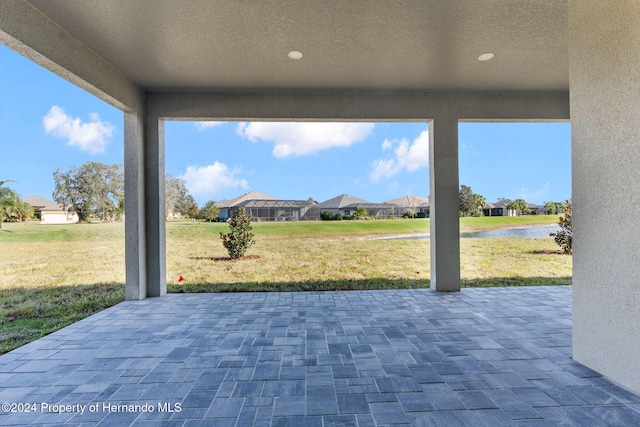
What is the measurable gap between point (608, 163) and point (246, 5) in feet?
11.1

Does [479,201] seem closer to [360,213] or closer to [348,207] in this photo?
[360,213]

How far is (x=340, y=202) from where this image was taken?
7.03 meters

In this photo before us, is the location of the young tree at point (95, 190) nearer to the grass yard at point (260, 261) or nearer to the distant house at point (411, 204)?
the grass yard at point (260, 261)

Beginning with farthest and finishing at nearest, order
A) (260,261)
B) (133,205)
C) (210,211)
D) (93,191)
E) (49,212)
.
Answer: (210,211) < (260,261) < (93,191) < (49,212) < (133,205)

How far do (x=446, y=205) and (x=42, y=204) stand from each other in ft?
22.4

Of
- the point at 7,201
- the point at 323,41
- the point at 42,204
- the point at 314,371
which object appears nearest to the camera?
the point at 314,371

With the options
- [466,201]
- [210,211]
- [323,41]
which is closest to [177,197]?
[210,211]

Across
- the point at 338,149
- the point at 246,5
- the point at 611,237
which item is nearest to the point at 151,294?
the point at 246,5

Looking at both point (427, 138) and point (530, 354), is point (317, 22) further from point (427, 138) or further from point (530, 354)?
point (530, 354)

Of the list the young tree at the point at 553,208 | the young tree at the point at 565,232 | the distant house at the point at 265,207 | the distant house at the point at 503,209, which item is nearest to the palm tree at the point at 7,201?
the distant house at the point at 265,207

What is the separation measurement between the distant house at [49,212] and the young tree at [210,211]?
2.22 m

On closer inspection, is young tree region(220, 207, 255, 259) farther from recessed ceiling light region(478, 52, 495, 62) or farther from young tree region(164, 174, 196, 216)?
recessed ceiling light region(478, 52, 495, 62)

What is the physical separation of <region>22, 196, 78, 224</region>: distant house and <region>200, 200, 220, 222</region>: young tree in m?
2.22

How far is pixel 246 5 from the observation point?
287 cm
